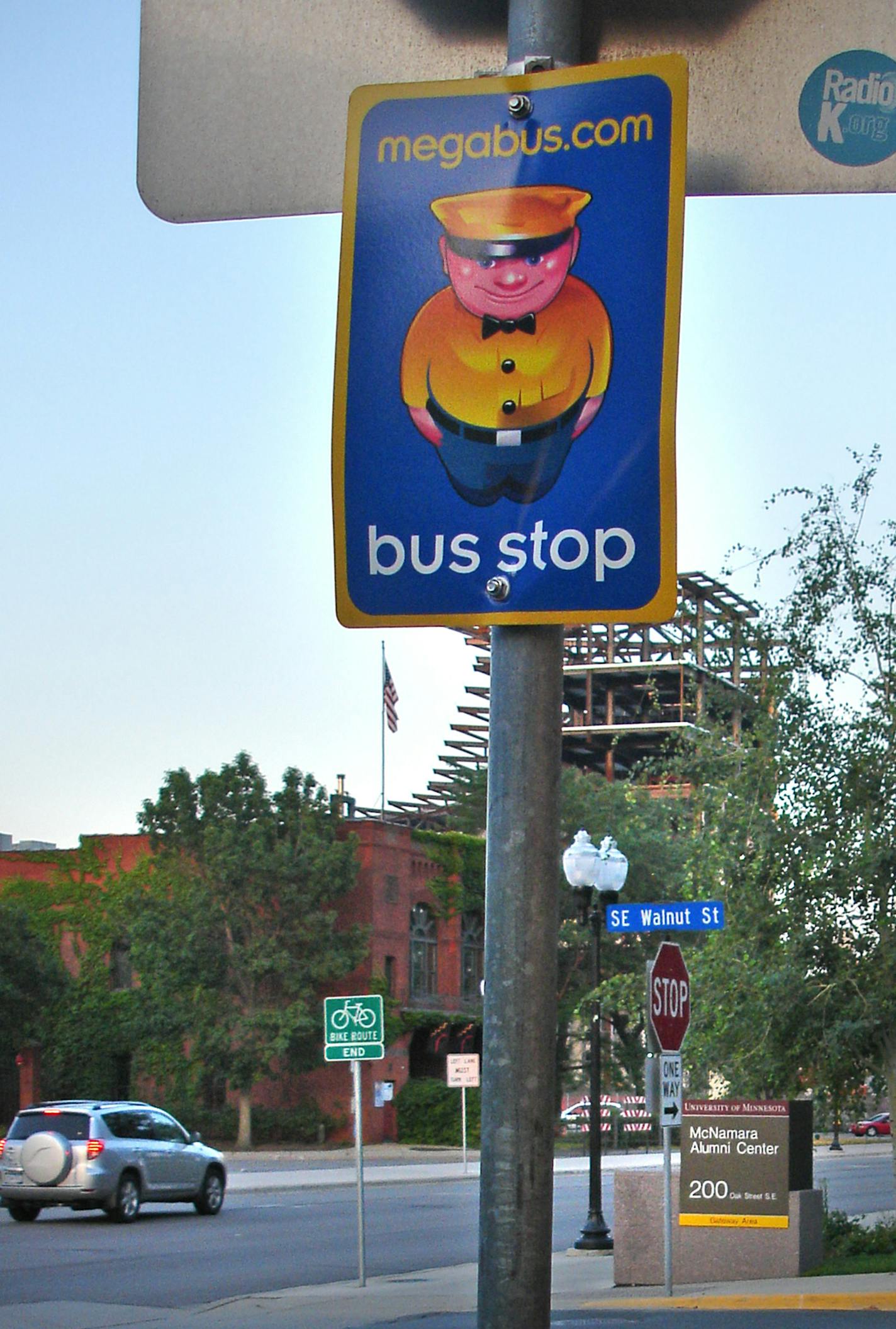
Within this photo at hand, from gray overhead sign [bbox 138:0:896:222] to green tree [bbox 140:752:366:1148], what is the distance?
159 ft

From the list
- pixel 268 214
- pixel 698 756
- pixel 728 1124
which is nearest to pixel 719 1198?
pixel 728 1124

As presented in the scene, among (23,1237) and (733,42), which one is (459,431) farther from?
(23,1237)

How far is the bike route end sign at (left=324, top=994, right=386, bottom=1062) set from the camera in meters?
17.8

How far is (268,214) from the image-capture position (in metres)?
2.77

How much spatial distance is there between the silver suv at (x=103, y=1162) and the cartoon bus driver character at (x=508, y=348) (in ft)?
79.6

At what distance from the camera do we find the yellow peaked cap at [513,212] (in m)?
2.50

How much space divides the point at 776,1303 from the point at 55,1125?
15.4 meters

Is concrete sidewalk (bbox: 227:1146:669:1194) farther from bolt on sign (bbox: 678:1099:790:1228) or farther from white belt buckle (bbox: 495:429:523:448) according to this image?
white belt buckle (bbox: 495:429:523:448)

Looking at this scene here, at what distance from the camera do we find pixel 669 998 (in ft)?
48.0

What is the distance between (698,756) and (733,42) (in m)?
16.7

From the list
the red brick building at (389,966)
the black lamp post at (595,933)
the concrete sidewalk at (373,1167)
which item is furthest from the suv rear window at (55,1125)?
the red brick building at (389,966)

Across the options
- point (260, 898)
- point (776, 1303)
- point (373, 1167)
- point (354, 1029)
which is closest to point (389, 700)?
point (260, 898)

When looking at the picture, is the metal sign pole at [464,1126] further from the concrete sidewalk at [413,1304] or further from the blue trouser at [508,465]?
the blue trouser at [508,465]

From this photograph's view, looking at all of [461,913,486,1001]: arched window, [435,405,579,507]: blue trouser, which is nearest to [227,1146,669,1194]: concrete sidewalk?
[461,913,486,1001]: arched window
